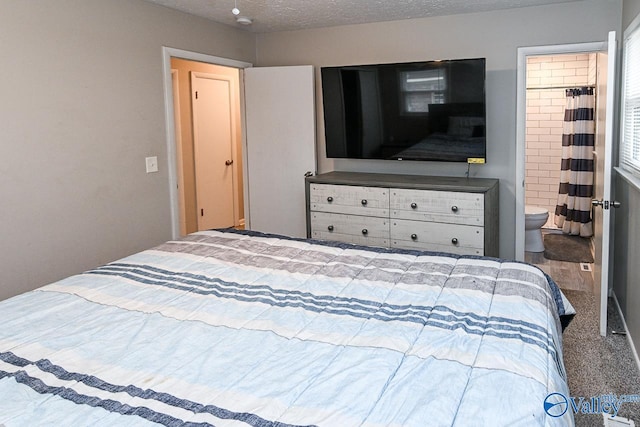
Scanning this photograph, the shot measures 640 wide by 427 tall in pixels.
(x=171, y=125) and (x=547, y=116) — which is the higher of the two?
(x=547, y=116)

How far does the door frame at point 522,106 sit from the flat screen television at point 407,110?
39 centimetres

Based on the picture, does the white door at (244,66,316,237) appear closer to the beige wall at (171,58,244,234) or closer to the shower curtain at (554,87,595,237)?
the beige wall at (171,58,244,234)

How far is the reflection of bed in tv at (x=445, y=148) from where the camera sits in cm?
415

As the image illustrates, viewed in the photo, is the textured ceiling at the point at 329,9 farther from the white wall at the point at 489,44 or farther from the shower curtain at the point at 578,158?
the shower curtain at the point at 578,158

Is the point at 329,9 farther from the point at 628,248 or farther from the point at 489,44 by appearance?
the point at 628,248

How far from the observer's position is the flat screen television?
4090mm

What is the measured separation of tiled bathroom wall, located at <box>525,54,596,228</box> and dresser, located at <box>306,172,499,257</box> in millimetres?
2650

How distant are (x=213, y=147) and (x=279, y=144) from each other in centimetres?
138

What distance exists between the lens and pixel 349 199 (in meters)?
4.32

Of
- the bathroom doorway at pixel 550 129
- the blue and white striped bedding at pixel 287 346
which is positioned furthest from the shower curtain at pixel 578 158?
the blue and white striped bedding at pixel 287 346

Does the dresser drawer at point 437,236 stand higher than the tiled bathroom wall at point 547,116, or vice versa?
the tiled bathroom wall at point 547,116

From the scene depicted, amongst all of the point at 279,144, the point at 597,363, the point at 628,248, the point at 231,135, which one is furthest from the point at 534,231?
the point at 231,135

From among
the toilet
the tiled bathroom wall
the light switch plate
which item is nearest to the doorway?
the toilet

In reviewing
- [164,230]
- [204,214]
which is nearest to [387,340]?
[164,230]
